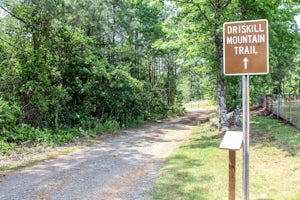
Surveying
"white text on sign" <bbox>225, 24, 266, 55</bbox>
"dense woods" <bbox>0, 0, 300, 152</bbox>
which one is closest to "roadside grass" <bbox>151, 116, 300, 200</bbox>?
"white text on sign" <bbox>225, 24, 266, 55</bbox>

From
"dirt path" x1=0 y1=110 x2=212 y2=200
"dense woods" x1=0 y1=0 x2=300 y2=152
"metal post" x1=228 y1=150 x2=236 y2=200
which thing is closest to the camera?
"metal post" x1=228 y1=150 x2=236 y2=200

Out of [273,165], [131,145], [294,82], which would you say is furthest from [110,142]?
[294,82]

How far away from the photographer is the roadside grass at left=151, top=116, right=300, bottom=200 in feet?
14.8

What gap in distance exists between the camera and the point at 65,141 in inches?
404

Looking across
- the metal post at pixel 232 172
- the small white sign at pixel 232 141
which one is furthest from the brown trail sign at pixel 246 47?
the metal post at pixel 232 172

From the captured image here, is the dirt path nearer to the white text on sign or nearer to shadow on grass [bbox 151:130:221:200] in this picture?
shadow on grass [bbox 151:130:221:200]

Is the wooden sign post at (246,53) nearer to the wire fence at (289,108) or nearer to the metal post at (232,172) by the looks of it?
the metal post at (232,172)

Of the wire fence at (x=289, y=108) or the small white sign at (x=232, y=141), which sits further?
the wire fence at (x=289, y=108)

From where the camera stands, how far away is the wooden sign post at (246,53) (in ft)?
10.8

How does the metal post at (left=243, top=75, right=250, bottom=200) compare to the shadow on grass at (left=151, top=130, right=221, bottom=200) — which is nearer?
the metal post at (left=243, top=75, right=250, bottom=200)

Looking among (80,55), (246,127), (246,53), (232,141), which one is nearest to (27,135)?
(80,55)

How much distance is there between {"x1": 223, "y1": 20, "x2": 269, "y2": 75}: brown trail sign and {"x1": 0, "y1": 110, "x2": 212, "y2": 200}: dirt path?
2595 millimetres

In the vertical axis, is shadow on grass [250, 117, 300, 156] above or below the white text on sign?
below

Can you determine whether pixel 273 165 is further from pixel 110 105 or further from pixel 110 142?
pixel 110 105
